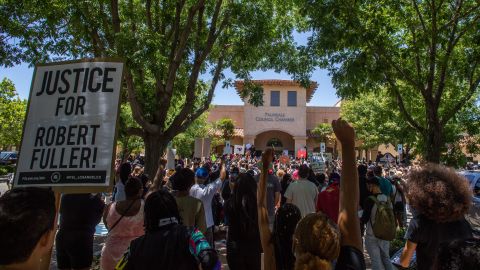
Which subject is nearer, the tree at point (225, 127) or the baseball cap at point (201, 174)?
the baseball cap at point (201, 174)

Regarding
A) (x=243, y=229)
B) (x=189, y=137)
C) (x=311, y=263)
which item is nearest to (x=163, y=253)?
(x=311, y=263)

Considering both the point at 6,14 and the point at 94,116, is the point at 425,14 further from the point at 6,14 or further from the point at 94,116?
the point at 6,14

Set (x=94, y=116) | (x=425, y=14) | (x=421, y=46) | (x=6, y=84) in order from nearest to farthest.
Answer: (x=94, y=116)
(x=421, y=46)
(x=425, y=14)
(x=6, y=84)

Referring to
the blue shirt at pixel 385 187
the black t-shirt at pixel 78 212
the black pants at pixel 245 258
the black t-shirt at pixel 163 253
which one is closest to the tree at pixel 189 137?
the blue shirt at pixel 385 187

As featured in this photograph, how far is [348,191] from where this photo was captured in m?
2.25

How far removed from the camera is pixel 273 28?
10211 mm

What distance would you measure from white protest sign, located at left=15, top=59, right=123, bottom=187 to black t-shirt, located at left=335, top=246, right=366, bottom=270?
1.97 meters

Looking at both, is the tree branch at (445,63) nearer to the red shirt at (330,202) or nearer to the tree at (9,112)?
the red shirt at (330,202)

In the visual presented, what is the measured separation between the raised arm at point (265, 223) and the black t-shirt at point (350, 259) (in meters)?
0.74

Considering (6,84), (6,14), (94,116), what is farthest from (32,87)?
(6,84)

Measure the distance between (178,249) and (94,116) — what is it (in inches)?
59.3

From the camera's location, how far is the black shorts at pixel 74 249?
446cm

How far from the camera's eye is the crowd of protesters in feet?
5.92

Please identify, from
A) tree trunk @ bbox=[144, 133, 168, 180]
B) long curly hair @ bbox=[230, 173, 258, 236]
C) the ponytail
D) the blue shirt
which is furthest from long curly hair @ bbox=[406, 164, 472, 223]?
tree trunk @ bbox=[144, 133, 168, 180]
